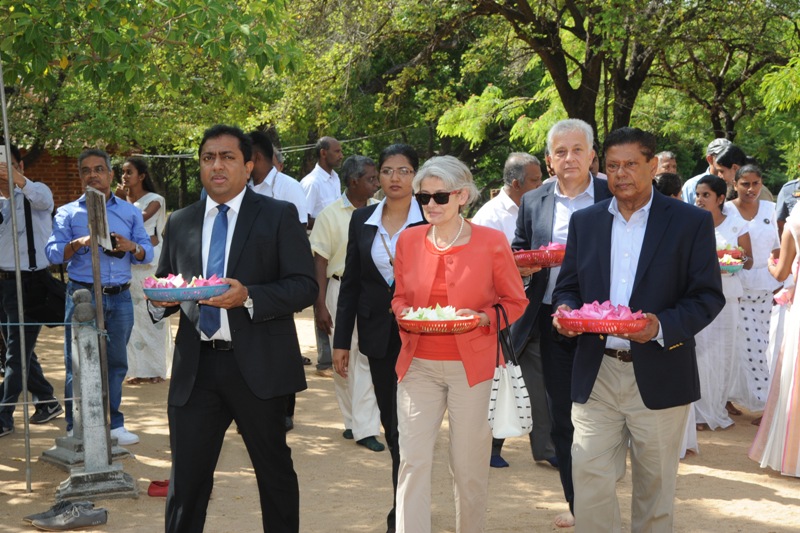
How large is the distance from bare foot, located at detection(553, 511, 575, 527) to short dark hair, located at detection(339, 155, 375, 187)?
335cm

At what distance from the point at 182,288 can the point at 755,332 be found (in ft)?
23.4

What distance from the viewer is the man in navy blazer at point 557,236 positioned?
19.9ft

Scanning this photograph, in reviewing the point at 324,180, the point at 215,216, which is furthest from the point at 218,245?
the point at 324,180

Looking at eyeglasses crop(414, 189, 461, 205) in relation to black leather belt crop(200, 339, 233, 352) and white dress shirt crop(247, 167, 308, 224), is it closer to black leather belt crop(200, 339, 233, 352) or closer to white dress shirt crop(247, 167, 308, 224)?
black leather belt crop(200, 339, 233, 352)

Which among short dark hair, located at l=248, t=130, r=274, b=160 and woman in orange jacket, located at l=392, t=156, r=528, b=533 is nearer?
woman in orange jacket, located at l=392, t=156, r=528, b=533

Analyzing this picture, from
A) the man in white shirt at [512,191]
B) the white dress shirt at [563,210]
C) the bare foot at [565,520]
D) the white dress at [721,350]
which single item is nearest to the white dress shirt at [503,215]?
the man in white shirt at [512,191]

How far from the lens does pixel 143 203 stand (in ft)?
35.8

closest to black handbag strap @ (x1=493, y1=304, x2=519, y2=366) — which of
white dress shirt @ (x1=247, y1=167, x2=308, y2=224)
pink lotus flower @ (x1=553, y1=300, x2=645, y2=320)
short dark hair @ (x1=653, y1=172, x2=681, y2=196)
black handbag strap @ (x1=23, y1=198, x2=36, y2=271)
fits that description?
pink lotus flower @ (x1=553, y1=300, x2=645, y2=320)

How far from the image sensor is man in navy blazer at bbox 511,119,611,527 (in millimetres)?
6066

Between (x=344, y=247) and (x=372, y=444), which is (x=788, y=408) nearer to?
(x=372, y=444)

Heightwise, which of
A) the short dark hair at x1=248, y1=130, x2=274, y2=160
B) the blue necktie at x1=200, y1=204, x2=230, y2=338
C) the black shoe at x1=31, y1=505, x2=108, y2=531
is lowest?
the black shoe at x1=31, y1=505, x2=108, y2=531

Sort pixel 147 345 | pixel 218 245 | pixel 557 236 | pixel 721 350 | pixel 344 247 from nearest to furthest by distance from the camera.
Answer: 1. pixel 218 245
2. pixel 557 236
3. pixel 344 247
4. pixel 721 350
5. pixel 147 345

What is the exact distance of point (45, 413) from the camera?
380 inches

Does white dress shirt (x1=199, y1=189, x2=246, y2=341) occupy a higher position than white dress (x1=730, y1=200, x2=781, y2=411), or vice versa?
white dress shirt (x1=199, y1=189, x2=246, y2=341)
